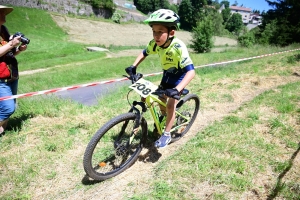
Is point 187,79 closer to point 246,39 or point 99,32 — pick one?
point 99,32

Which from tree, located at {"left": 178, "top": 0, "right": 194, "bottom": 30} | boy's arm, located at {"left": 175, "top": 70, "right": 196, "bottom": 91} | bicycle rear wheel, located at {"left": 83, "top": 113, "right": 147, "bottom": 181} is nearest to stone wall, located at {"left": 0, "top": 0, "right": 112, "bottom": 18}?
tree, located at {"left": 178, "top": 0, "right": 194, "bottom": 30}

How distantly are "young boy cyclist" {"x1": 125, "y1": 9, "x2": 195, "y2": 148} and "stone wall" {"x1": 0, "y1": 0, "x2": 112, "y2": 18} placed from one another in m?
52.9

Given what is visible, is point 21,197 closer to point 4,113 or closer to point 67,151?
point 67,151

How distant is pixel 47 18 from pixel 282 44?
4698 cm

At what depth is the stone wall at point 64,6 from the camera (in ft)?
154

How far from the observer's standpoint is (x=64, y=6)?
182ft

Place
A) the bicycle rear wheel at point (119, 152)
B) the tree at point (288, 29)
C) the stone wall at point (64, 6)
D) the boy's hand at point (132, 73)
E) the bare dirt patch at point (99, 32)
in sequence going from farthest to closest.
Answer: the stone wall at point (64, 6) → the bare dirt patch at point (99, 32) → the tree at point (288, 29) → the boy's hand at point (132, 73) → the bicycle rear wheel at point (119, 152)

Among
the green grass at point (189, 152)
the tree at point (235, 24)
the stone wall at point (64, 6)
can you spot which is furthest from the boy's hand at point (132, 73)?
the tree at point (235, 24)

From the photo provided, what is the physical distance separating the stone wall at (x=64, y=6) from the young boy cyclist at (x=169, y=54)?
174ft

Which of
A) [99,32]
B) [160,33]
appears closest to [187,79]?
[160,33]

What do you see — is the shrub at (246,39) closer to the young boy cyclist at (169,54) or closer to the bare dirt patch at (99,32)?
the bare dirt patch at (99,32)

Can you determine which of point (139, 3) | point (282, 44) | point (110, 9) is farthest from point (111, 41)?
Result: point (139, 3)

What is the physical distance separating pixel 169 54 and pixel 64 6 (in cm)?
6203

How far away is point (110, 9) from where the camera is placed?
67.0 meters
